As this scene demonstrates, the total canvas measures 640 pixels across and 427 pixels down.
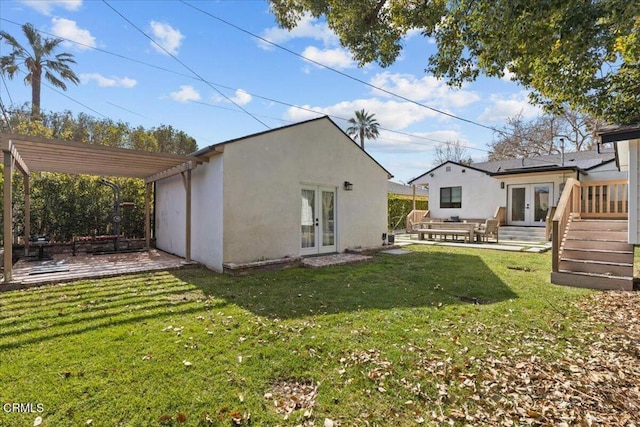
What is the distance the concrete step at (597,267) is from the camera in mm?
6309

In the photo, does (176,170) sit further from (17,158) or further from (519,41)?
(519,41)

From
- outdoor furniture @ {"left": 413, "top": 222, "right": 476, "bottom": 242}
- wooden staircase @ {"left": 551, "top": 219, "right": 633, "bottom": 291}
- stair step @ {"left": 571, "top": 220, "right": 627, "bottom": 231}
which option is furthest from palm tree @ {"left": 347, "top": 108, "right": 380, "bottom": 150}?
wooden staircase @ {"left": 551, "top": 219, "right": 633, "bottom": 291}

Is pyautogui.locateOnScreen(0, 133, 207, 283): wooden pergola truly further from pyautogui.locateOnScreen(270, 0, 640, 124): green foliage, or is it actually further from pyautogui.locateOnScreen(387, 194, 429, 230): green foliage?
pyautogui.locateOnScreen(387, 194, 429, 230): green foliage

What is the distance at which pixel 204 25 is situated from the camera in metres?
10.2

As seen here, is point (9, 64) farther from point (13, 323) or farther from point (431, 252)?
point (431, 252)

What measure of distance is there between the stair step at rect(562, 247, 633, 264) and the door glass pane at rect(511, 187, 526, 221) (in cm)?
1149

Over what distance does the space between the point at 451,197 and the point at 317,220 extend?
13599 mm

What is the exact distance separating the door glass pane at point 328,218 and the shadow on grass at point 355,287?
5.51 feet

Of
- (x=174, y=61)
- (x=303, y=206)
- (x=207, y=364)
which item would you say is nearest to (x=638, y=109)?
(x=303, y=206)

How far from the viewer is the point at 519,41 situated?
460cm

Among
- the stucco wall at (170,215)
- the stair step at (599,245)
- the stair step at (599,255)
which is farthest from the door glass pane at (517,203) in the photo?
the stucco wall at (170,215)

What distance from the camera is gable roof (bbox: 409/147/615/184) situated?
15.9 m

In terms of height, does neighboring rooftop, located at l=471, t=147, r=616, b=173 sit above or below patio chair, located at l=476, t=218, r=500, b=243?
above

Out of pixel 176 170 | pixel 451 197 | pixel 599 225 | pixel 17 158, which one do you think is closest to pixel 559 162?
pixel 451 197
